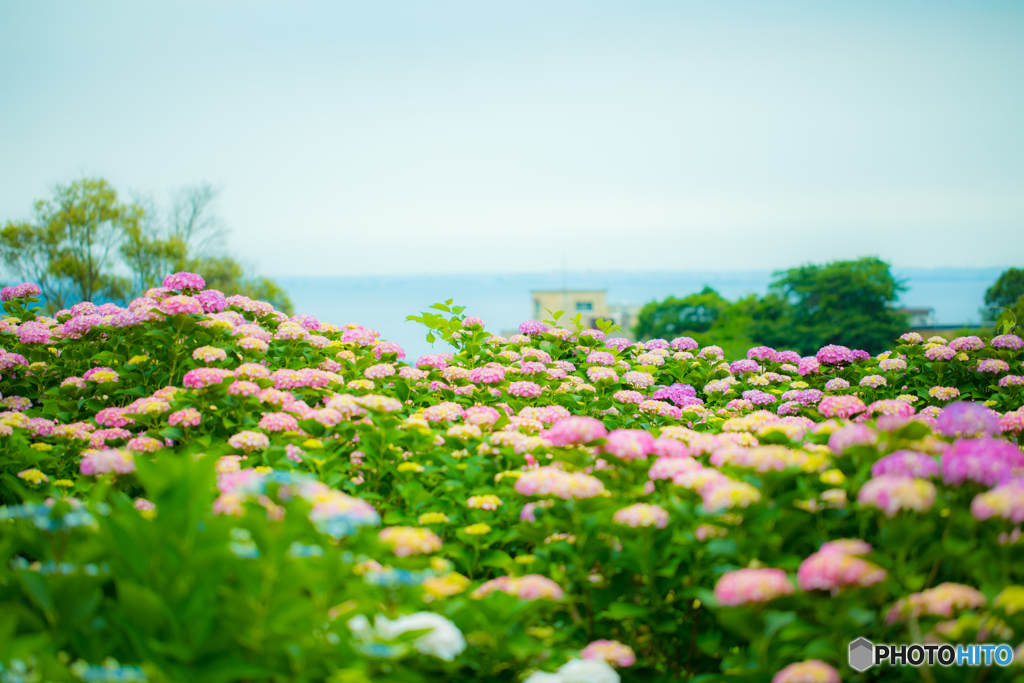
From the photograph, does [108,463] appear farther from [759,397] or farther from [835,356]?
[835,356]

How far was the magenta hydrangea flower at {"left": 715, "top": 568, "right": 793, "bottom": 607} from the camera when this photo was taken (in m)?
1.68

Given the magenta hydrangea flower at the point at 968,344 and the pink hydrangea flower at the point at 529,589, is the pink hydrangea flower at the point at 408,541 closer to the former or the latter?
the pink hydrangea flower at the point at 529,589

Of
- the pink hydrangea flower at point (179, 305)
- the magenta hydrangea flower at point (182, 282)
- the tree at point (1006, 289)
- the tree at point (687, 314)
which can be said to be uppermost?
the tree at point (1006, 289)

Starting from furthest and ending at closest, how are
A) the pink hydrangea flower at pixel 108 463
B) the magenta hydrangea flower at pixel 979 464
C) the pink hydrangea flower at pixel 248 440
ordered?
the pink hydrangea flower at pixel 248 440 < the pink hydrangea flower at pixel 108 463 < the magenta hydrangea flower at pixel 979 464

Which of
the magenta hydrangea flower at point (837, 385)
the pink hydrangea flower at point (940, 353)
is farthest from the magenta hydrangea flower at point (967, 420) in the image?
the pink hydrangea flower at point (940, 353)

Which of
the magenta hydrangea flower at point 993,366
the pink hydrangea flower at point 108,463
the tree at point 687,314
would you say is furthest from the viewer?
the tree at point 687,314

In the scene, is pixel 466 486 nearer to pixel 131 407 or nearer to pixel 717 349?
pixel 131 407

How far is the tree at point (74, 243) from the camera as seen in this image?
33906mm

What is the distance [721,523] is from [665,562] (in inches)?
14.2

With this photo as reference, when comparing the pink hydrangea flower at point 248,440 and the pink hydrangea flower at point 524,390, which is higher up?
the pink hydrangea flower at point 524,390

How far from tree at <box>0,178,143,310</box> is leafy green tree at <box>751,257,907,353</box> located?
4019cm

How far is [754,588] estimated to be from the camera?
169 cm

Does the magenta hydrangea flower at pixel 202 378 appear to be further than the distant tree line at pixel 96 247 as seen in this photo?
No

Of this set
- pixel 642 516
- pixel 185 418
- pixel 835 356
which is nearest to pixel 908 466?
pixel 642 516
